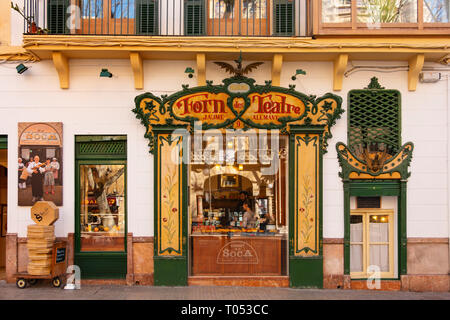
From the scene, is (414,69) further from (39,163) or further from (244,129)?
(39,163)

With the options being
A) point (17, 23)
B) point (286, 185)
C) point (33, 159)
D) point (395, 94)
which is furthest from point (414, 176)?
point (17, 23)

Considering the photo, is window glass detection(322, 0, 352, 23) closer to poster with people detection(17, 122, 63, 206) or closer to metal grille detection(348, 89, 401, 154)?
metal grille detection(348, 89, 401, 154)

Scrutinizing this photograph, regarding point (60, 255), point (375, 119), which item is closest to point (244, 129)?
point (375, 119)

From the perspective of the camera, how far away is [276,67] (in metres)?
8.86

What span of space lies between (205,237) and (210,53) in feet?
13.3

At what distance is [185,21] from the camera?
9203 millimetres

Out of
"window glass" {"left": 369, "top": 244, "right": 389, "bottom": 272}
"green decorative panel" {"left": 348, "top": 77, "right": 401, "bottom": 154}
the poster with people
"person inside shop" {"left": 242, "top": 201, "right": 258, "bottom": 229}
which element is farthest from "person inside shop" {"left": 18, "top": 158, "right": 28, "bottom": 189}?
"window glass" {"left": 369, "top": 244, "right": 389, "bottom": 272}

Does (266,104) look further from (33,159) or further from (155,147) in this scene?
(33,159)

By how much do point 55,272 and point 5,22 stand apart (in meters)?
5.62

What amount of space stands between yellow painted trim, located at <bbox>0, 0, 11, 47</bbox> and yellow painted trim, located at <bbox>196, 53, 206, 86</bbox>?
4.29 metres

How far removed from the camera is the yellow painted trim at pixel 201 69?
8719 mm

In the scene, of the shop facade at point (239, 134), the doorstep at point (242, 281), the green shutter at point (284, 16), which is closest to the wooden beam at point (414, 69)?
the shop facade at point (239, 134)

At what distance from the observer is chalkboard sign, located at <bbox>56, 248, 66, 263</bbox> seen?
8539 mm

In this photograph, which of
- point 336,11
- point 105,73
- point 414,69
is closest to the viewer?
point 105,73
